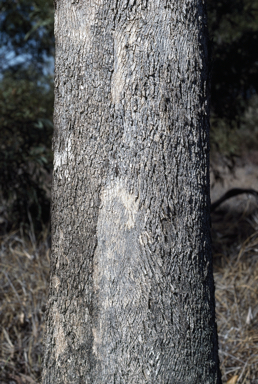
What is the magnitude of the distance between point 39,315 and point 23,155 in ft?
5.10

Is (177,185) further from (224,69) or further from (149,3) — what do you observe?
(224,69)

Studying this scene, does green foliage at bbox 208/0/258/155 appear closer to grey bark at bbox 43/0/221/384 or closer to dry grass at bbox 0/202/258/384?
dry grass at bbox 0/202/258/384

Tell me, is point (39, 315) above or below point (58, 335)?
below

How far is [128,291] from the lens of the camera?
1.25 m

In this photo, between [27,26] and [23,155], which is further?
[27,26]

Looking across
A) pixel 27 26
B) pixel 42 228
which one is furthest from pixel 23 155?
pixel 27 26

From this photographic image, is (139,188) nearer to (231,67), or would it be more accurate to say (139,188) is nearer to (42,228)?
(42,228)

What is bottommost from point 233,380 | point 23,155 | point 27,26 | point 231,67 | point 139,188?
point 233,380

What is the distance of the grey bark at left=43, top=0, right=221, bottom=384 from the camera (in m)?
1.24

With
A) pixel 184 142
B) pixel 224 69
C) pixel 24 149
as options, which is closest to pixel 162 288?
pixel 184 142

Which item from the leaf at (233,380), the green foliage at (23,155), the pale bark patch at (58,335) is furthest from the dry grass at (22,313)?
the leaf at (233,380)

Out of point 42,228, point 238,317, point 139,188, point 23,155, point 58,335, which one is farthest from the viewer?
point 42,228

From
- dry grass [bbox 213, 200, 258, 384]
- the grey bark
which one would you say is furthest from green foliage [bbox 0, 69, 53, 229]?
the grey bark

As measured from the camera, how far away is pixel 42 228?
377cm
